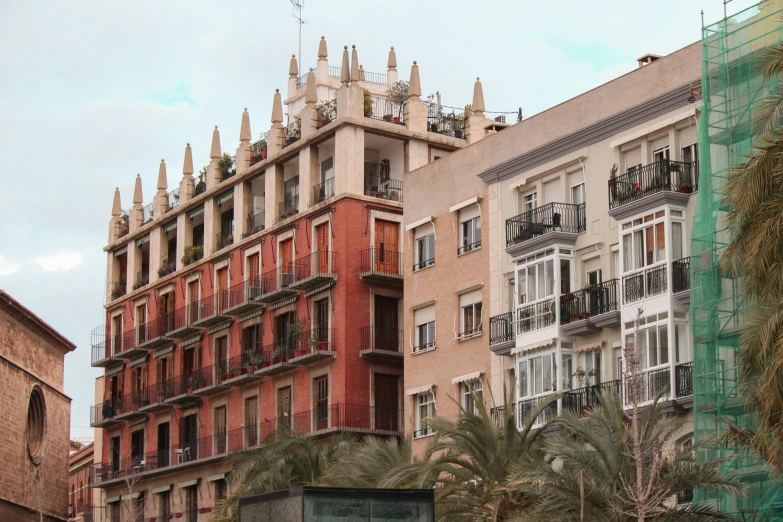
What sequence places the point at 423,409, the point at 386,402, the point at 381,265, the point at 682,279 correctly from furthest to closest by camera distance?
the point at 381,265
the point at 386,402
the point at 423,409
the point at 682,279

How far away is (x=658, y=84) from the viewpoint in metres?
40.8

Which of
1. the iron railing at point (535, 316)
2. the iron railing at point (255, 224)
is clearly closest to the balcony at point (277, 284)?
the iron railing at point (255, 224)

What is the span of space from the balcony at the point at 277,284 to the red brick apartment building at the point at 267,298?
0.06m

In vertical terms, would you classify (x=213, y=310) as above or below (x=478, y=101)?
below

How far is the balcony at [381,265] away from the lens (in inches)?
2106

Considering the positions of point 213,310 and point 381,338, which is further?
point 213,310

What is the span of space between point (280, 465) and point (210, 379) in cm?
1370

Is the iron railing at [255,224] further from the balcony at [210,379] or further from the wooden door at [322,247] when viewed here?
the balcony at [210,379]

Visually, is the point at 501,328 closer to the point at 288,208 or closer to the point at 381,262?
the point at 381,262

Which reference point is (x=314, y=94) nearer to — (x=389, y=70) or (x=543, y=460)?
(x=389, y=70)

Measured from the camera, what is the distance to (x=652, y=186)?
4000cm

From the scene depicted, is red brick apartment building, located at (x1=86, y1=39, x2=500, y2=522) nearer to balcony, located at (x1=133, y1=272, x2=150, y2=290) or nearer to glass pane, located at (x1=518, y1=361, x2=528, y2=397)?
balcony, located at (x1=133, y1=272, x2=150, y2=290)

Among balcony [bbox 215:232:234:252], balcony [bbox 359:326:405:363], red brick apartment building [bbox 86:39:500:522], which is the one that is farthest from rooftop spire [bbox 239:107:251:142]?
balcony [bbox 359:326:405:363]

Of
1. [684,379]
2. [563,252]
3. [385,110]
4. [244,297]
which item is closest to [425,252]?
[563,252]
